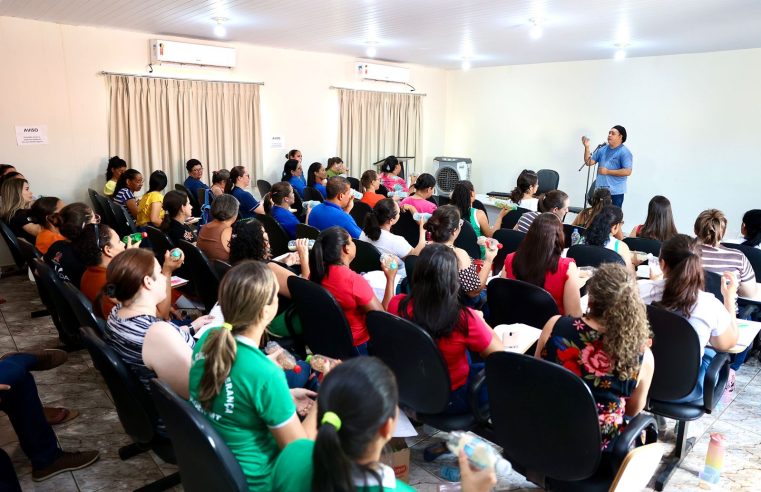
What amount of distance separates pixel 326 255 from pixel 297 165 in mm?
5136

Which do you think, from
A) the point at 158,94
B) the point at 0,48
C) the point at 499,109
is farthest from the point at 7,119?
the point at 499,109

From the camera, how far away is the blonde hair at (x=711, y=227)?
3283 mm

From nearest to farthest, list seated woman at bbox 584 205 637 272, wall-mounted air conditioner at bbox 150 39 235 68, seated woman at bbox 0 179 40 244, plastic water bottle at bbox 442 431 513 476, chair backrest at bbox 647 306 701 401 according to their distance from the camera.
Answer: plastic water bottle at bbox 442 431 513 476 → chair backrest at bbox 647 306 701 401 → seated woman at bbox 584 205 637 272 → seated woman at bbox 0 179 40 244 → wall-mounted air conditioner at bbox 150 39 235 68

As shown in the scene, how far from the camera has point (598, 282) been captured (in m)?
1.87

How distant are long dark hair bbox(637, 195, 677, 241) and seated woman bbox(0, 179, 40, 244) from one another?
16.5ft

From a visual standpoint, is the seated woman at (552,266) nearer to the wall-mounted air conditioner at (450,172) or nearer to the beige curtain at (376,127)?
the beige curtain at (376,127)

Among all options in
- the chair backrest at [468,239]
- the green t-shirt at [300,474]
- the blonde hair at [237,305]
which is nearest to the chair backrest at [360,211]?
the chair backrest at [468,239]

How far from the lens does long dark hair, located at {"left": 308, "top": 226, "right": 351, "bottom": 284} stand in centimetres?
268

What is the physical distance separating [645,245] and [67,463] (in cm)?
374

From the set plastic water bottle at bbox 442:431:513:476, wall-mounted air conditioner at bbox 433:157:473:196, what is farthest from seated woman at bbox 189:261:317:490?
wall-mounted air conditioner at bbox 433:157:473:196

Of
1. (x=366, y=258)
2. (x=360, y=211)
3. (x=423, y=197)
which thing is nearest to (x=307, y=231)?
(x=366, y=258)

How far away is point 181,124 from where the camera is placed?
7230 mm

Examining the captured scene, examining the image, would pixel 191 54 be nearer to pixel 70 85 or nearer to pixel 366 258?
pixel 70 85

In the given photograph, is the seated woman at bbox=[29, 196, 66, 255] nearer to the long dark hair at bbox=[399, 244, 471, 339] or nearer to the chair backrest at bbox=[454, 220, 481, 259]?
the chair backrest at bbox=[454, 220, 481, 259]
